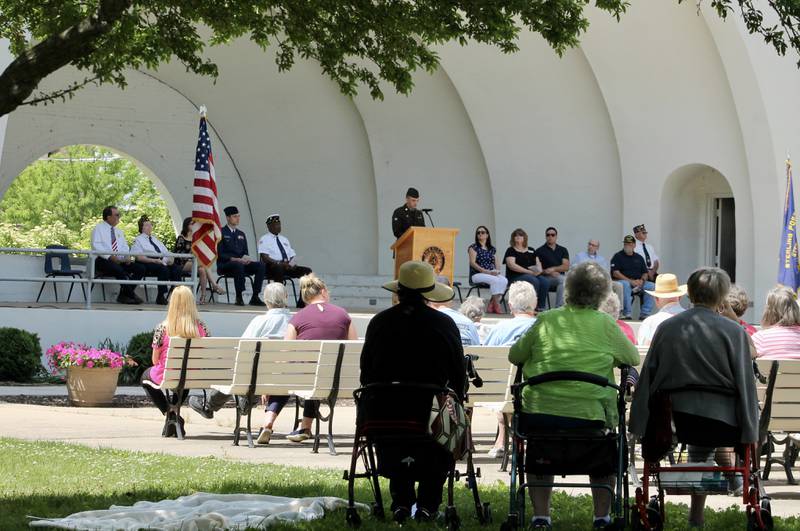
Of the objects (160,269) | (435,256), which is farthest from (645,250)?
(160,269)

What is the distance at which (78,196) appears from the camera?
2167 inches

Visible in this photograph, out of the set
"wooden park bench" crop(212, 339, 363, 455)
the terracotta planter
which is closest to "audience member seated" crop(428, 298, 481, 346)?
"wooden park bench" crop(212, 339, 363, 455)

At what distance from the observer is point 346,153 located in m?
23.6

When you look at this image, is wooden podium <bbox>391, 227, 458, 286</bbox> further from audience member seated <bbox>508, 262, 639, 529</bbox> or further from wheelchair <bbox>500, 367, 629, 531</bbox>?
wheelchair <bbox>500, 367, 629, 531</bbox>

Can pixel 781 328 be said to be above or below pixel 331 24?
below

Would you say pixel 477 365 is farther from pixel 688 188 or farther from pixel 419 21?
pixel 688 188

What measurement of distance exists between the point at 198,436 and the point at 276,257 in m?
8.15

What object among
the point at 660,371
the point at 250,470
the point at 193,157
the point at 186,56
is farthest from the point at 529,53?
the point at 660,371

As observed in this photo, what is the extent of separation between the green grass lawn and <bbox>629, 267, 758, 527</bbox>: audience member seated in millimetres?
604

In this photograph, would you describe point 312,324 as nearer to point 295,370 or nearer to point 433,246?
point 295,370

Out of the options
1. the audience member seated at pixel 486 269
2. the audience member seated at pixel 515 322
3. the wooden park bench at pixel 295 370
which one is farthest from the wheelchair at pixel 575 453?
the audience member seated at pixel 486 269

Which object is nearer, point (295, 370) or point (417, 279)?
point (417, 279)

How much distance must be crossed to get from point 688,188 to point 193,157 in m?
8.72

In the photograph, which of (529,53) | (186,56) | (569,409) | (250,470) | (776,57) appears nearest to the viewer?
(569,409)
